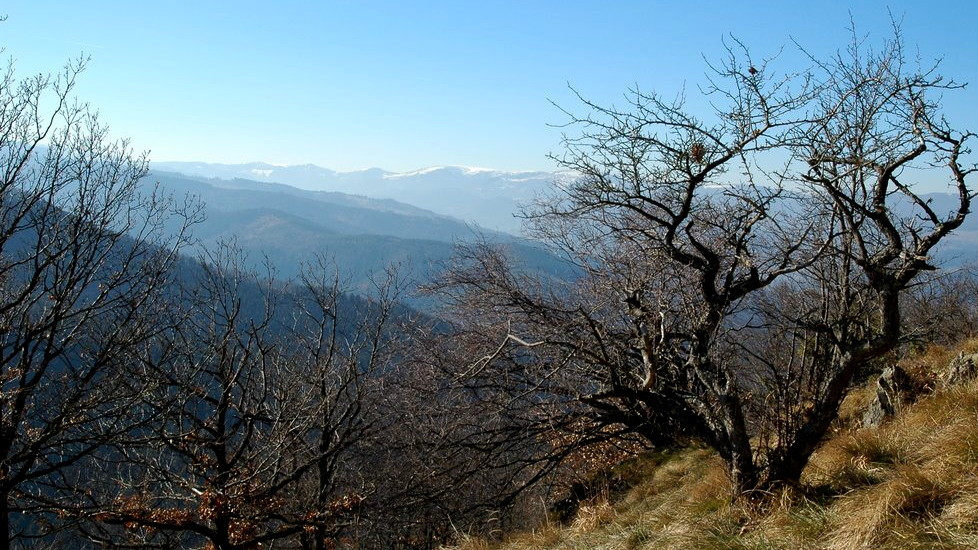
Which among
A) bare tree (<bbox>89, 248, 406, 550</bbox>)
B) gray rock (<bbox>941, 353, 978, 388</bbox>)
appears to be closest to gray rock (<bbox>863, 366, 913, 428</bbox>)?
gray rock (<bbox>941, 353, 978, 388</bbox>)

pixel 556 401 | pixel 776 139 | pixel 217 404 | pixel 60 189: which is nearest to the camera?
pixel 776 139

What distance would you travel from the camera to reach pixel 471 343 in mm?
11484

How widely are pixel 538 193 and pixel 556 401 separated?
3.78 meters

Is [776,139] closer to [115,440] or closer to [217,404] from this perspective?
[115,440]

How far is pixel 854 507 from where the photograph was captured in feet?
12.9

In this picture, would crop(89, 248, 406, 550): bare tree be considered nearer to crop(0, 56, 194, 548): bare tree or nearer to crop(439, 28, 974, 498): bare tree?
crop(0, 56, 194, 548): bare tree

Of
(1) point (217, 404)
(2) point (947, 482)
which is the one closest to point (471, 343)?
(1) point (217, 404)

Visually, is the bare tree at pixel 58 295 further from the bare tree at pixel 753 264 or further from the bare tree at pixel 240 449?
the bare tree at pixel 753 264

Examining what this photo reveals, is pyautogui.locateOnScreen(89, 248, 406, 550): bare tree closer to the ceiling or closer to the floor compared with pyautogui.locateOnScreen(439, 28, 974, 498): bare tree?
closer to the floor

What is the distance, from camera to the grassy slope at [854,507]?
3.50 m

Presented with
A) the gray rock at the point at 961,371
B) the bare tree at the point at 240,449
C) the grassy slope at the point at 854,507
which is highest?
the gray rock at the point at 961,371

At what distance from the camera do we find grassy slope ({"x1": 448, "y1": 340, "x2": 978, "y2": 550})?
138 inches

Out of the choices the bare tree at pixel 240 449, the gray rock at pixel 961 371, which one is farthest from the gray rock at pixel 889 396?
the bare tree at pixel 240 449

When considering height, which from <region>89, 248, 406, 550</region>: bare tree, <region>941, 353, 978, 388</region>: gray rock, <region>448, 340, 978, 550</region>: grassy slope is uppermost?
<region>941, 353, 978, 388</region>: gray rock
